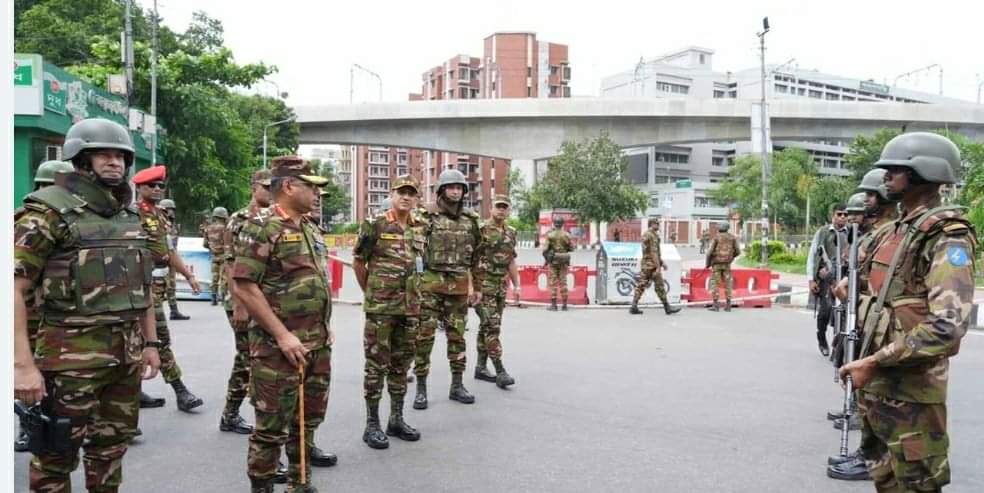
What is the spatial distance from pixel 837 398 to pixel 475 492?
4.17 metres

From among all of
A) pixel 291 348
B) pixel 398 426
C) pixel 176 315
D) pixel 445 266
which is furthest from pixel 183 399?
pixel 176 315

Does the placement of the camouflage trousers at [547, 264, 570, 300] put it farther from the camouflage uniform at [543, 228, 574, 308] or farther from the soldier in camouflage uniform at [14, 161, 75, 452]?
the soldier in camouflage uniform at [14, 161, 75, 452]

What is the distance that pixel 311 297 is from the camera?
3912 mm

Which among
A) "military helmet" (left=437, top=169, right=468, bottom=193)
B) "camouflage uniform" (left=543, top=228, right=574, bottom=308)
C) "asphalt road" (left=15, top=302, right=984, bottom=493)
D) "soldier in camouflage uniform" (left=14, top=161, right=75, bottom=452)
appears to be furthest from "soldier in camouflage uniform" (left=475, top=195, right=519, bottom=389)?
"camouflage uniform" (left=543, top=228, right=574, bottom=308)

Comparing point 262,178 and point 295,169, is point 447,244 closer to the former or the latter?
point 262,178

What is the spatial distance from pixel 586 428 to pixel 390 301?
1869mm

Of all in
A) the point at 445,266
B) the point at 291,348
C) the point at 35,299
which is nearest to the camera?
the point at 35,299

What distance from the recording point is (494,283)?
8.02 metres

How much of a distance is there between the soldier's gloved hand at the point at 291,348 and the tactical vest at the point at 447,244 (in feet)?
8.97

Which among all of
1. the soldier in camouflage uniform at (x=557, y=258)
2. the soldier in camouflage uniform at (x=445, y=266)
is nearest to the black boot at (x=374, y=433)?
the soldier in camouflage uniform at (x=445, y=266)

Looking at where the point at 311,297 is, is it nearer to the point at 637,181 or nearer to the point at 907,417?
the point at 907,417

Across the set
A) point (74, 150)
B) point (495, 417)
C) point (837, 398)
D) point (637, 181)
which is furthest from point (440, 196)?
point (637, 181)

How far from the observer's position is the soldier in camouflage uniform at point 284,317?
372 cm

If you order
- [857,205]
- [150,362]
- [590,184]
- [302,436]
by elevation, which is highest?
[590,184]
